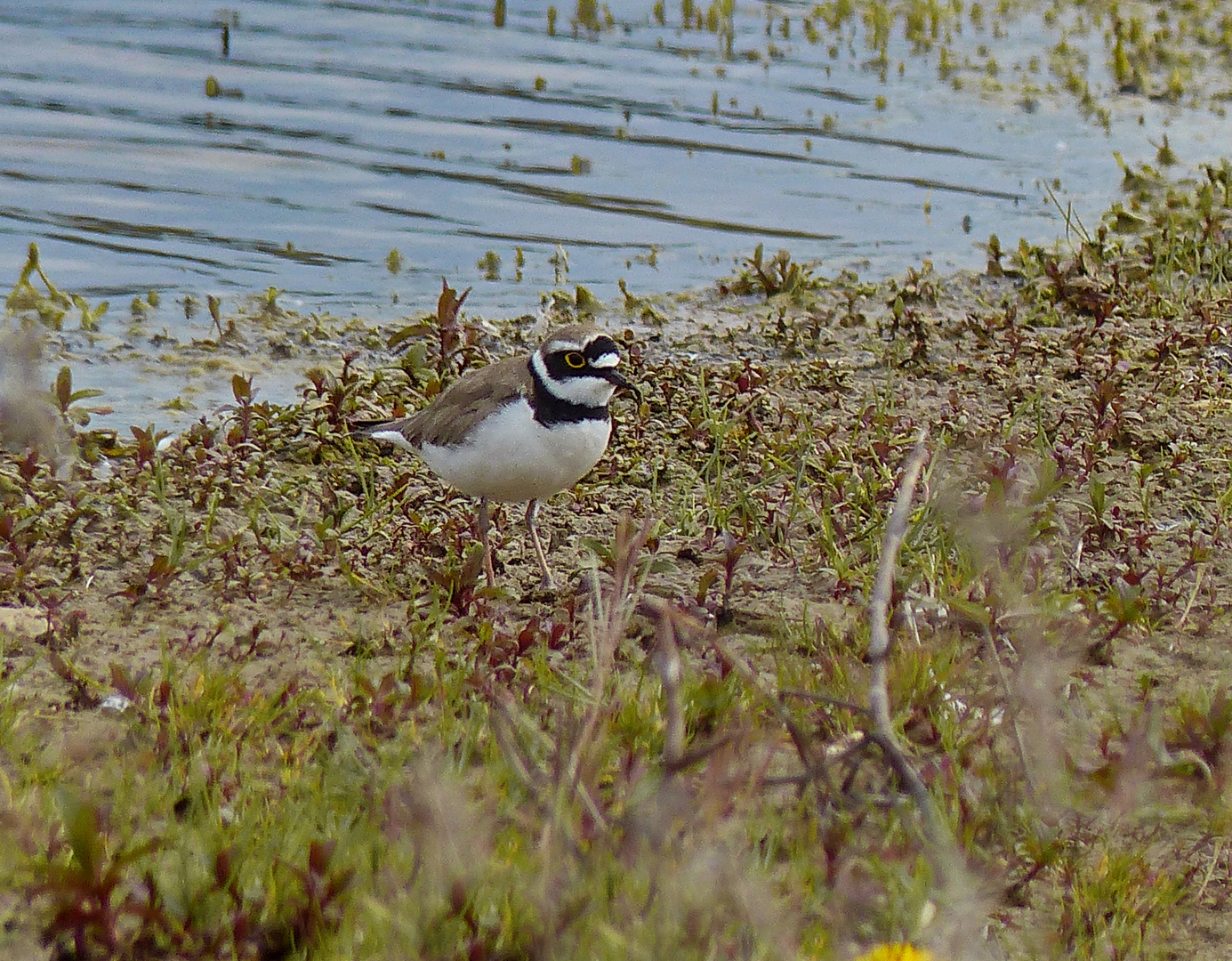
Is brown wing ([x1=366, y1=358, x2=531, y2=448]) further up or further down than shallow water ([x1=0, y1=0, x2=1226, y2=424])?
further down

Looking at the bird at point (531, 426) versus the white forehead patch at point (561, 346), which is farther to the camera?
the white forehead patch at point (561, 346)

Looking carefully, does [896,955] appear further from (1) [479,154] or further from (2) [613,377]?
(1) [479,154]

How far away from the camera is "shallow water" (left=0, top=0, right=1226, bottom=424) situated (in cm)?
1046

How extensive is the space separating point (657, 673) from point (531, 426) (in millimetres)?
1314

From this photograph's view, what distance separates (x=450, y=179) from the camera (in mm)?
12180

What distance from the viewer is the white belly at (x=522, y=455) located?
5.62 meters

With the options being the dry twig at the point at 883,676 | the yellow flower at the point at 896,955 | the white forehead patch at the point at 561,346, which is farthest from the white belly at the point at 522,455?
the yellow flower at the point at 896,955

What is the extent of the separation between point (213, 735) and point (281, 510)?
7.30 feet

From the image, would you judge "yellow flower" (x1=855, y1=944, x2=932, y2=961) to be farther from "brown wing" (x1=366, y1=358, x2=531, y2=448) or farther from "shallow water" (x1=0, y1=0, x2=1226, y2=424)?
"shallow water" (x1=0, y1=0, x2=1226, y2=424)

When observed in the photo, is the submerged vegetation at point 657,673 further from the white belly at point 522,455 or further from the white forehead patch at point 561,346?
the white forehead patch at point 561,346

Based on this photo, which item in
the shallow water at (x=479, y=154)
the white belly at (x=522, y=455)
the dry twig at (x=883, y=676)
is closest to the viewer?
the dry twig at (x=883, y=676)

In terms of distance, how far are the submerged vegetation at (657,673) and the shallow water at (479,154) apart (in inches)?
95.2

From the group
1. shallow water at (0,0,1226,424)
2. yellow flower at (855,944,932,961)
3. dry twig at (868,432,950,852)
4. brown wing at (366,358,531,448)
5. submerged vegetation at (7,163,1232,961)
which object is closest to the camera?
yellow flower at (855,944,932,961)

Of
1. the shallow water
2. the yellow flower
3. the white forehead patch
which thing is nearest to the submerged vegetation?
the yellow flower
